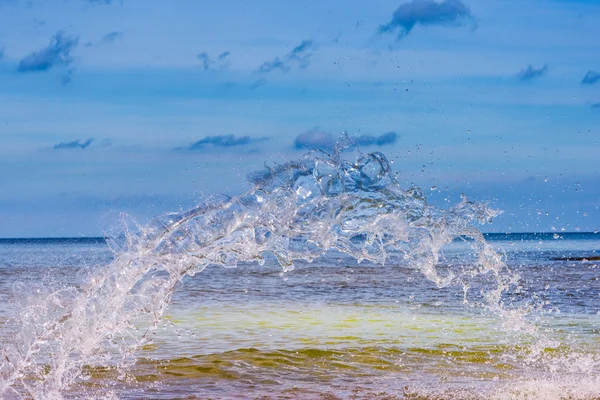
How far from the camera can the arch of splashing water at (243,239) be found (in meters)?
8.59

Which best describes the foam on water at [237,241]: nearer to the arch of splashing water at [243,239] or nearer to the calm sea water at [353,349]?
the arch of splashing water at [243,239]

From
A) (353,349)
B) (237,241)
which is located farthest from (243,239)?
(353,349)

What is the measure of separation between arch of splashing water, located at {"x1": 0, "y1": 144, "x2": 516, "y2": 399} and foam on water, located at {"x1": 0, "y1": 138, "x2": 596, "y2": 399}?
0.01m

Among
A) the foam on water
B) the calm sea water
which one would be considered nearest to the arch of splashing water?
the foam on water

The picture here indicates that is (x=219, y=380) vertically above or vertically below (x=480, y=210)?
below

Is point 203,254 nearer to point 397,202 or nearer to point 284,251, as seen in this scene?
point 284,251

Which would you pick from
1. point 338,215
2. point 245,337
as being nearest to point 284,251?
point 338,215

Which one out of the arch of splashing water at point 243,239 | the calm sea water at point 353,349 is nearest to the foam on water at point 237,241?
the arch of splashing water at point 243,239

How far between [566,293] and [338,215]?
13.3 meters

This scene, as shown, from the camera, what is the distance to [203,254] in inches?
359

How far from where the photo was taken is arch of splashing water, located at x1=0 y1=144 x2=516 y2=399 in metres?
8.59

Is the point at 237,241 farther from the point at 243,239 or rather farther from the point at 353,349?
the point at 353,349

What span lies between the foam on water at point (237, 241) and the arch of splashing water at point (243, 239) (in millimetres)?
12

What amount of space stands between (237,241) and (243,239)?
8cm
